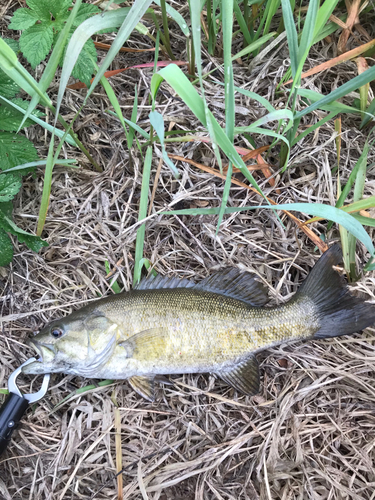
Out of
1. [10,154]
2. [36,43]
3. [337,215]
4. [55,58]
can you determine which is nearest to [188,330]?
[337,215]

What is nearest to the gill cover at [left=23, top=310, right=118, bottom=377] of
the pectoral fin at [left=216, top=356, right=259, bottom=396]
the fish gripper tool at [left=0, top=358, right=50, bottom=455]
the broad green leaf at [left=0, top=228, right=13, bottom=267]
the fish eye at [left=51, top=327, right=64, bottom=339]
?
the fish eye at [left=51, top=327, right=64, bottom=339]

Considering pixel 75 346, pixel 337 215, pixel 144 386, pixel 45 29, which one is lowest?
pixel 144 386

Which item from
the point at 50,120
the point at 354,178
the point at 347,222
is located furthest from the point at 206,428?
the point at 50,120

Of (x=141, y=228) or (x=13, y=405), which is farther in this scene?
(x=141, y=228)

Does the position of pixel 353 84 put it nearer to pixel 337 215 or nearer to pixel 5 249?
pixel 337 215

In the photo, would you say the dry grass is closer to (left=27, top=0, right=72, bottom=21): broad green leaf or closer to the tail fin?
the tail fin

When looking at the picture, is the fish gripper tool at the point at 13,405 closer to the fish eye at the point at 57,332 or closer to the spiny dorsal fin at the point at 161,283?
the fish eye at the point at 57,332
